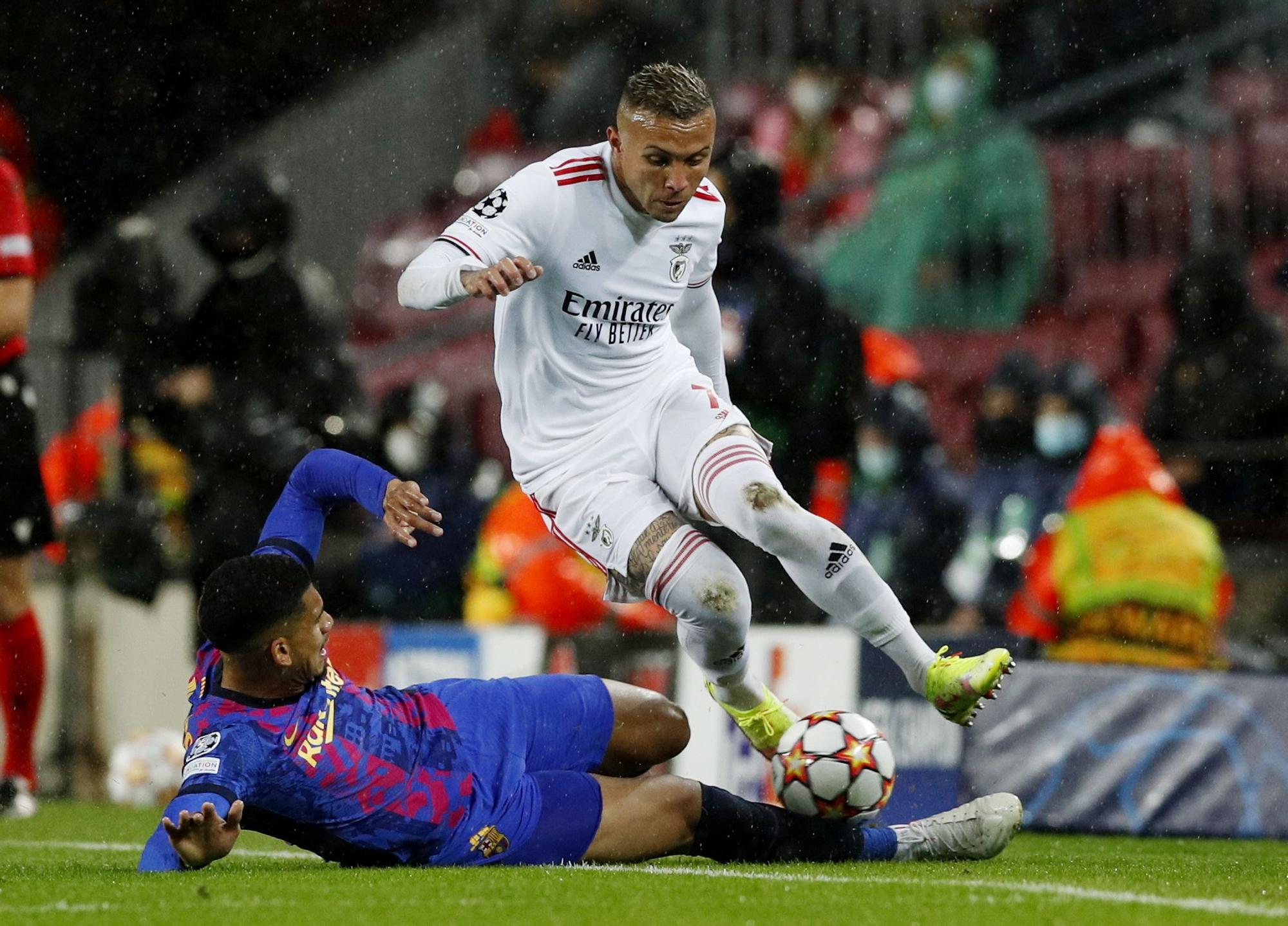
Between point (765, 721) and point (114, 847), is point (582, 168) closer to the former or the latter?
point (765, 721)

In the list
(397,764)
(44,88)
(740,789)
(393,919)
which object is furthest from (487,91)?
(393,919)

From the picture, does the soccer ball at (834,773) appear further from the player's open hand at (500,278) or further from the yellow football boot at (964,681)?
the player's open hand at (500,278)

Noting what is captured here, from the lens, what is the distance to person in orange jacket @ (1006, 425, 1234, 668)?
22.5ft

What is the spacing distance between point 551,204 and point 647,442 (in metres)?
0.70

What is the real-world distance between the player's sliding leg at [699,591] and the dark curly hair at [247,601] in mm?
1001

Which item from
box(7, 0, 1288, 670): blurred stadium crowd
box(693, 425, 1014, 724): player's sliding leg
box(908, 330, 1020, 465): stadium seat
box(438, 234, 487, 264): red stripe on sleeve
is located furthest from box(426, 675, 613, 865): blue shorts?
box(908, 330, 1020, 465): stadium seat

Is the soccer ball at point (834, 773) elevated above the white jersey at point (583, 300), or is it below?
below

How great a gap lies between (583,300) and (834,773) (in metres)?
1.42

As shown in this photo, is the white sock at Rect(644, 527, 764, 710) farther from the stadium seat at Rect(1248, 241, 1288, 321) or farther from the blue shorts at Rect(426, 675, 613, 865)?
the stadium seat at Rect(1248, 241, 1288, 321)

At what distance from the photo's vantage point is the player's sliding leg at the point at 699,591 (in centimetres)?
463

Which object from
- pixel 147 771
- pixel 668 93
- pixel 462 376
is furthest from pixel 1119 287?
pixel 668 93

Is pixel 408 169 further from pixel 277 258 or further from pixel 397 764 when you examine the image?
pixel 397 764

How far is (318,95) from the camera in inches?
505

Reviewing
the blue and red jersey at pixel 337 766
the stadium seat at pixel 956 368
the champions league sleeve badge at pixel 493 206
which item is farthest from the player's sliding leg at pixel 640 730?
the stadium seat at pixel 956 368
